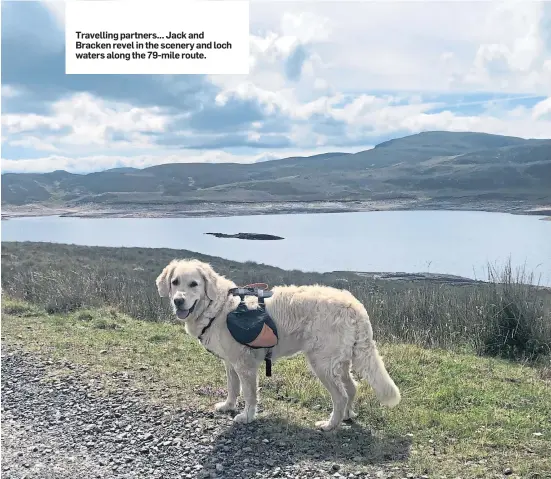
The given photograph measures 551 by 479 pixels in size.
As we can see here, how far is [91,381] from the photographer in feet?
25.7

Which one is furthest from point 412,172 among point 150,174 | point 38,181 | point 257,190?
point 38,181

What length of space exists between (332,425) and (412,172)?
150 meters

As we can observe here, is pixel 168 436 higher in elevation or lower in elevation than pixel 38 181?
lower

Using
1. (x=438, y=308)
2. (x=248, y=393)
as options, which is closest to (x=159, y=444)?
(x=248, y=393)

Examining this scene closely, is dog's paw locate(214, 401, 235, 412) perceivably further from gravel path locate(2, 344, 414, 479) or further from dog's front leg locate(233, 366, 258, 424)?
dog's front leg locate(233, 366, 258, 424)

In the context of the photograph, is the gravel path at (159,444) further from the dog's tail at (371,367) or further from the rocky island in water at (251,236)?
the rocky island in water at (251,236)

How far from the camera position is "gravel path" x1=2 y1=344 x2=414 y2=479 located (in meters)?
5.23

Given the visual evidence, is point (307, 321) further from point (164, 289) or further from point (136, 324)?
point (136, 324)

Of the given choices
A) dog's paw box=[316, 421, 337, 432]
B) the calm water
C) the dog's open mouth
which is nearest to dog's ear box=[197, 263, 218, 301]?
the dog's open mouth

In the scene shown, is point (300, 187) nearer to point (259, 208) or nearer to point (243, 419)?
point (259, 208)

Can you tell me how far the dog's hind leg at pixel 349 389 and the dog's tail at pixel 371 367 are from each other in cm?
31

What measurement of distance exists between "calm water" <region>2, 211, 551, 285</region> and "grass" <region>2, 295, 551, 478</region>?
883cm

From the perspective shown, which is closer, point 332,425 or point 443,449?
point 443,449

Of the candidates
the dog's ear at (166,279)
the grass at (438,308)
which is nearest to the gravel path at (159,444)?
the dog's ear at (166,279)
